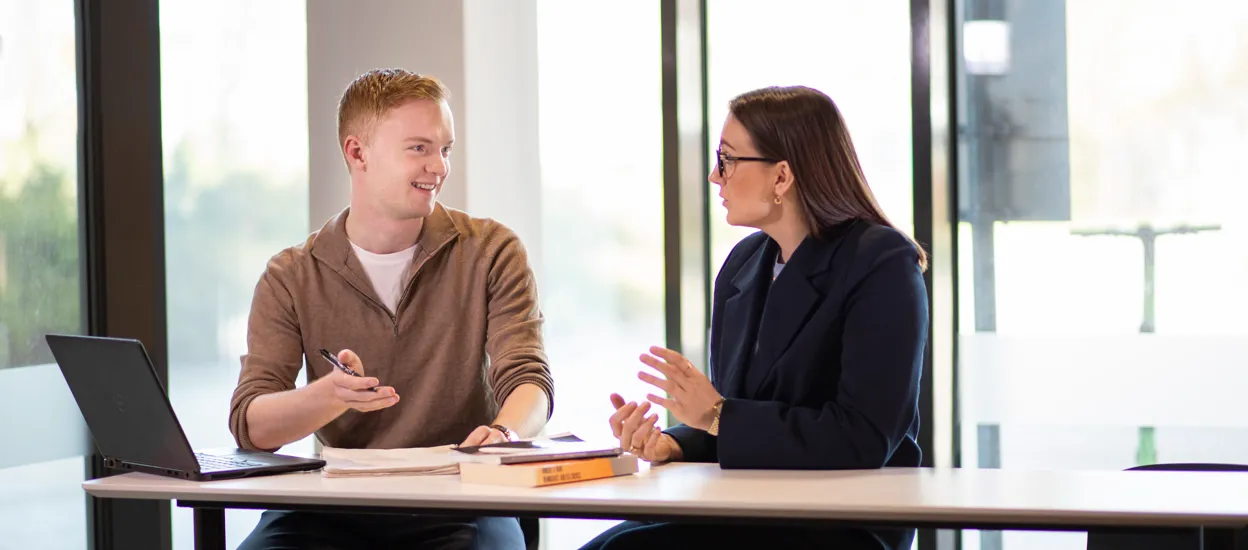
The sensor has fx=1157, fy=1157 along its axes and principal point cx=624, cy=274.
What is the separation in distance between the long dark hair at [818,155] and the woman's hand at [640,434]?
52cm

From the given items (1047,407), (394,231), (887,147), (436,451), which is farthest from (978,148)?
(436,451)

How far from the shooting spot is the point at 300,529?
2295mm

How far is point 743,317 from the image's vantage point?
8.14ft

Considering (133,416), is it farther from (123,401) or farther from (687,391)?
(687,391)

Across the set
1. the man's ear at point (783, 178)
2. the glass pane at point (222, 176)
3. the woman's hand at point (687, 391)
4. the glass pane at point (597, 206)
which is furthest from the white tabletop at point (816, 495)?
the glass pane at point (597, 206)

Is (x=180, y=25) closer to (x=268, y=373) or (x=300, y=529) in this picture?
(x=268, y=373)

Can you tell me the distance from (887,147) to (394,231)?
1791mm

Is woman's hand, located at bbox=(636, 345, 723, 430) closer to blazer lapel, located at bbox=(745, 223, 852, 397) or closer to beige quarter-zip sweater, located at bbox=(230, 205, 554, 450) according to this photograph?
blazer lapel, located at bbox=(745, 223, 852, 397)

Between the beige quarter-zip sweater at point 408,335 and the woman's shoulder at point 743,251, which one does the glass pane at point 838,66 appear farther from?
the beige quarter-zip sweater at point 408,335

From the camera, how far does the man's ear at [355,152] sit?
2619mm

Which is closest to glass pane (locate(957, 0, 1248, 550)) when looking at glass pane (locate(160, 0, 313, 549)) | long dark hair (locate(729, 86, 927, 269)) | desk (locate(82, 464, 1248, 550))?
long dark hair (locate(729, 86, 927, 269))

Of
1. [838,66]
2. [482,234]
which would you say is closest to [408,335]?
[482,234]

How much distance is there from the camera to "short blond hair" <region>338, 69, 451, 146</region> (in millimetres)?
2592

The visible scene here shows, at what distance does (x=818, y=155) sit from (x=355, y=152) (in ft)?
3.42
